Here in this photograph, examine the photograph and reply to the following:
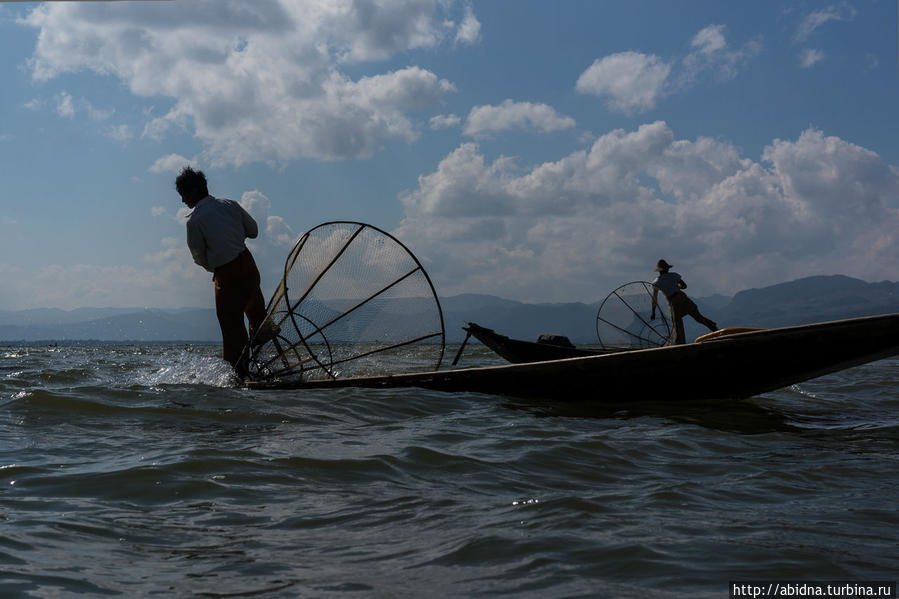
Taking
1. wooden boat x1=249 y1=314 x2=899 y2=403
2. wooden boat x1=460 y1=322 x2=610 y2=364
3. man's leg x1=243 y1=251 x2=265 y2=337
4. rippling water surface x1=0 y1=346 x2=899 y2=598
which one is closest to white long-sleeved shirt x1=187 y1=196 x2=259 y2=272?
man's leg x1=243 y1=251 x2=265 y2=337

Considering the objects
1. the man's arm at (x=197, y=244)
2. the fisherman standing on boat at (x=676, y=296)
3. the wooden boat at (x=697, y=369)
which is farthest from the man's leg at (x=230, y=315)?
the fisherman standing on boat at (x=676, y=296)

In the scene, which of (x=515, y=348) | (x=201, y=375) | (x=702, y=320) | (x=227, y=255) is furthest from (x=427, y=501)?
(x=702, y=320)

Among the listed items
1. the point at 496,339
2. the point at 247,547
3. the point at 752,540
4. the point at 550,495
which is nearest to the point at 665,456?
the point at 550,495

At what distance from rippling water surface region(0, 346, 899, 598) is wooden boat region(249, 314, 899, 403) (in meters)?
0.30

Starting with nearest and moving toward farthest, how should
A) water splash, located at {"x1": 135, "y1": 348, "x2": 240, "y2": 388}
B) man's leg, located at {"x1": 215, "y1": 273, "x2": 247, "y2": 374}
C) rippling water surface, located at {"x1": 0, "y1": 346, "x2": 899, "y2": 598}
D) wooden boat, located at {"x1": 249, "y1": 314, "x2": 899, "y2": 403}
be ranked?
1. rippling water surface, located at {"x1": 0, "y1": 346, "x2": 899, "y2": 598}
2. wooden boat, located at {"x1": 249, "y1": 314, "x2": 899, "y2": 403}
3. man's leg, located at {"x1": 215, "y1": 273, "x2": 247, "y2": 374}
4. water splash, located at {"x1": 135, "y1": 348, "x2": 240, "y2": 388}

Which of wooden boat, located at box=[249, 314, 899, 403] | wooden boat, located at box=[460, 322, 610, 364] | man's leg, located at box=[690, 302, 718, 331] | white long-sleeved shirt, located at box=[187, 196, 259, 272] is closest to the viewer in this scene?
wooden boat, located at box=[249, 314, 899, 403]

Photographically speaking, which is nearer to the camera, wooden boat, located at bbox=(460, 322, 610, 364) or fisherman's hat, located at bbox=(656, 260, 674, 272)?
wooden boat, located at bbox=(460, 322, 610, 364)

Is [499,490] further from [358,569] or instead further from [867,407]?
[867,407]

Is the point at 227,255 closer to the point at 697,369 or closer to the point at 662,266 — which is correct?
the point at 697,369

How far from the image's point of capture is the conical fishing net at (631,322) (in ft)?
49.9

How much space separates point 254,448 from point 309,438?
45cm

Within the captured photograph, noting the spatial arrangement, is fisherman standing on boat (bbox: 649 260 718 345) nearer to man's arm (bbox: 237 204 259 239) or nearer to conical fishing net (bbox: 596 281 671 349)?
conical fishing net (bbox: 596 281 671 349)

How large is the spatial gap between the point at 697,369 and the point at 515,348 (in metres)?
2.89

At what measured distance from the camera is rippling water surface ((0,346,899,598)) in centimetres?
208
